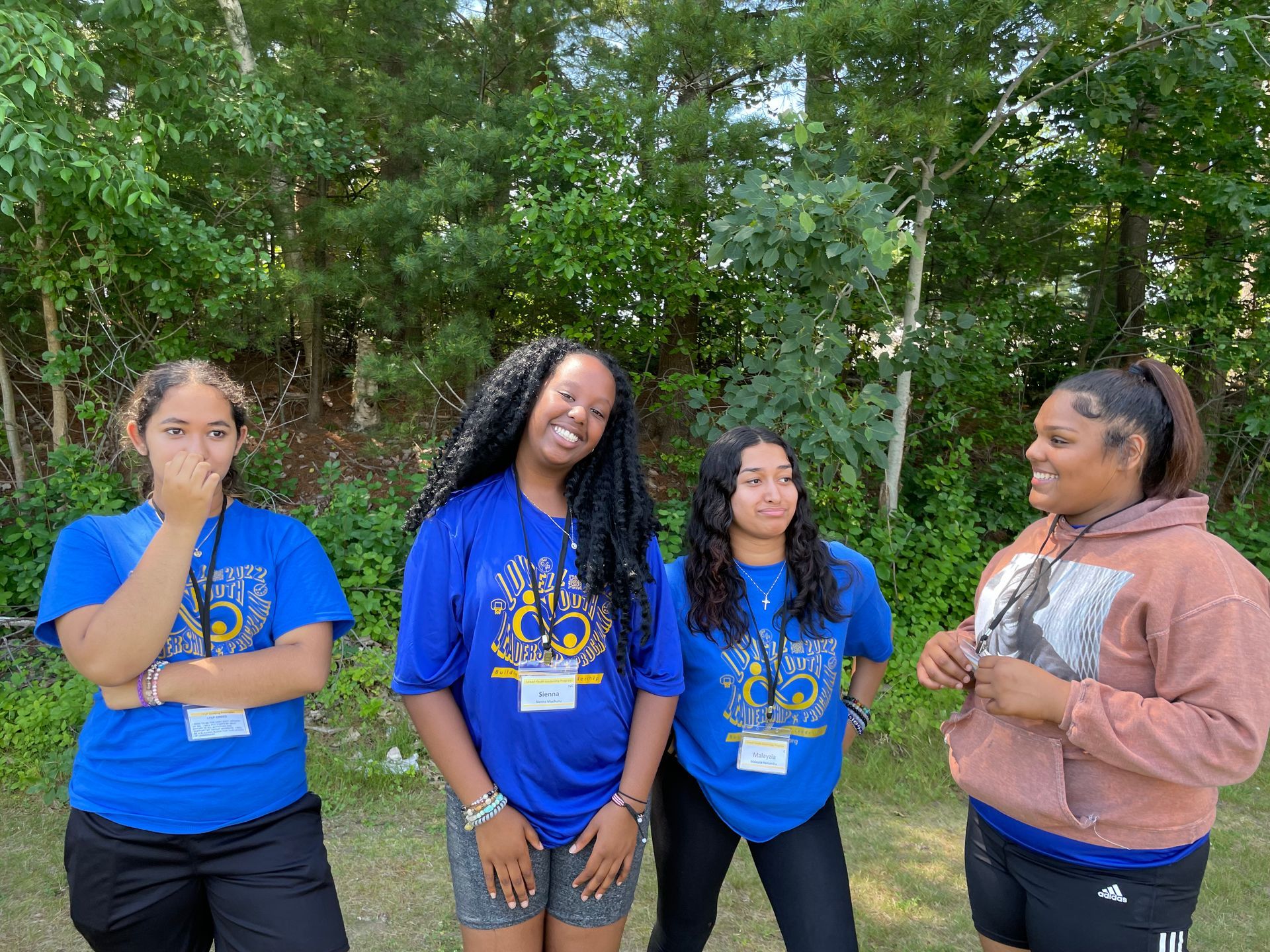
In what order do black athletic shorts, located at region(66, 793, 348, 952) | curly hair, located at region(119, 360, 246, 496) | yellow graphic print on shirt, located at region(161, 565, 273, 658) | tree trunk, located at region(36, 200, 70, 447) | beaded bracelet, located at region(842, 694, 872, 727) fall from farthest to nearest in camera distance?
tree trunk, located at region(36, 200, 70, 447), beaded bracelet, located at region(842, 694, 872, 727), curly hair, located at region(119, 360, 246, 496), yellow graphic print on shirt, located at region(161, 565, 273, 658), black athletic shorts, located at region(66, 793, 348, 952)

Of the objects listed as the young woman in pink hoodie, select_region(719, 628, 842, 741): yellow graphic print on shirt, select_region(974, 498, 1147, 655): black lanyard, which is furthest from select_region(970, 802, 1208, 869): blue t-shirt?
select_region(719, 628, 842, 741): yellow graphic print on shirt

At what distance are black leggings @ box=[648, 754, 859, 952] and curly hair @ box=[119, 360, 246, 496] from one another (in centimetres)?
146

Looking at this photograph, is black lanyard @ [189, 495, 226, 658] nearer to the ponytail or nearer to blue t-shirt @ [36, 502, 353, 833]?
blue t-shirt @ [36, 502, 353, 833]

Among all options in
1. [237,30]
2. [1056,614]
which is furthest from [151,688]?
[237,30]

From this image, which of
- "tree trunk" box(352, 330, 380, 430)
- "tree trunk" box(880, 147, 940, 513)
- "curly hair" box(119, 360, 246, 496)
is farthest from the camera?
"tree trunk" box(352, 330, 380, 430)

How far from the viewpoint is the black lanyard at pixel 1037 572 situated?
1.88 m

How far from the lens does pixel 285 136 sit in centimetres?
538

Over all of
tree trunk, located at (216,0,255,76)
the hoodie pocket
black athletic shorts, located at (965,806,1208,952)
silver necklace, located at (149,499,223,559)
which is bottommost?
black athletic shorts, located at (965,806,1208,952)

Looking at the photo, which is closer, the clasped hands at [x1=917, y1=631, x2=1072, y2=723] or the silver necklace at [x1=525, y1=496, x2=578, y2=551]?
the clasped hands at [x1=917, y1=631, x2=1072, y2=723]

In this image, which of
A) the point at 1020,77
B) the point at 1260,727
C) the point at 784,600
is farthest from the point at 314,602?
the point at 1020,77

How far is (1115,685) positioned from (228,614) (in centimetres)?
197

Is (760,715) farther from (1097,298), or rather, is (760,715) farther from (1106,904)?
(1097,298)

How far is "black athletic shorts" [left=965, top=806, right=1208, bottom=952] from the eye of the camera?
174 centimetres

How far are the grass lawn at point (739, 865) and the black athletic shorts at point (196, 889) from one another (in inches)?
52.5
